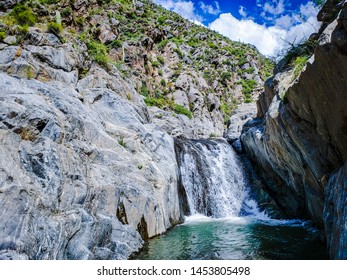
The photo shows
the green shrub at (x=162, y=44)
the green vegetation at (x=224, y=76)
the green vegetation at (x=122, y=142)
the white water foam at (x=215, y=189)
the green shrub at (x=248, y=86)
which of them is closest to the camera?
the green vegetation at (x=122, y=142)

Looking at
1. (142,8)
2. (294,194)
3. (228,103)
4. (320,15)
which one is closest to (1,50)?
(320,15)

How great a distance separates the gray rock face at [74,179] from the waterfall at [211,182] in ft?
10.7

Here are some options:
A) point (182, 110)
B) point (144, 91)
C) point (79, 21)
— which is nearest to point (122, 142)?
point (144, 91)

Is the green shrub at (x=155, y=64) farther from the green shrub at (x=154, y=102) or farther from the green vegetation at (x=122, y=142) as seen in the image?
the green vegetation at (x=122, y=142)

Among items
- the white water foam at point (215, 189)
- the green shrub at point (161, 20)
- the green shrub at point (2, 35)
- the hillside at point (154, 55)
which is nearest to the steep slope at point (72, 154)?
the green shrub at point (2, 35)

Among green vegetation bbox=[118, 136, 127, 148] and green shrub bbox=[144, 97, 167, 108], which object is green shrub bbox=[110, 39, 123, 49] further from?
green vegetation bbox=[118, 136, 127, 148]

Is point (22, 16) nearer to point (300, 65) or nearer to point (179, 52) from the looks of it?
point (300, 65)

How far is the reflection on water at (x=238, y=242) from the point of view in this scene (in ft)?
36.6

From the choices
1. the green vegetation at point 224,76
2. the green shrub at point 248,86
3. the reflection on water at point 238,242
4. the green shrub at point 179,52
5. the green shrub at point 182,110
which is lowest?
the reflection on water at point 238,242

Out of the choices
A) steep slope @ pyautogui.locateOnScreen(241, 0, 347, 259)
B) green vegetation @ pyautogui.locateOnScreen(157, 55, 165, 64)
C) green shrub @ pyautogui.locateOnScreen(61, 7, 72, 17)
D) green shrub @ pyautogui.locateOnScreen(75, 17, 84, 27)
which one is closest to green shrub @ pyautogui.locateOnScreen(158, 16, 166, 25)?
green vegetation @ pyautogui.locateOnScreen(157, 55, 165, 64)

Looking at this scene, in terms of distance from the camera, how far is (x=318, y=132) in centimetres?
1138

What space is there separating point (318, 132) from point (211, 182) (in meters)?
12.3
